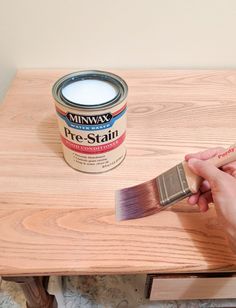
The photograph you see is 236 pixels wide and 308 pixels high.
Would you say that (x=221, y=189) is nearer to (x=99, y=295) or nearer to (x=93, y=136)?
(x=93, y=136)

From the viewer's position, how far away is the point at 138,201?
15.7 inches

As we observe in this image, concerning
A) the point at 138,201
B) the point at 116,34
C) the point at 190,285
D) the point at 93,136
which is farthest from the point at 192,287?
the point at 116,34

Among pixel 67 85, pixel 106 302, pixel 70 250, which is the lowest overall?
pixel 106 302

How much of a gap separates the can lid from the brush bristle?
13 cm

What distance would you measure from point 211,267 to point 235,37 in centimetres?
45

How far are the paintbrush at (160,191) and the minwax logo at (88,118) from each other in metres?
0.11

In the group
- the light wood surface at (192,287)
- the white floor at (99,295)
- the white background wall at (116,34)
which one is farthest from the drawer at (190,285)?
the white background wall at (116,34)

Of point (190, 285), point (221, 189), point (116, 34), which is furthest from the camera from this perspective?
point (116, 34)

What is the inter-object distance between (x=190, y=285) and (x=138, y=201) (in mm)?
172

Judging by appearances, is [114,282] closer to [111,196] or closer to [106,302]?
[106,302]

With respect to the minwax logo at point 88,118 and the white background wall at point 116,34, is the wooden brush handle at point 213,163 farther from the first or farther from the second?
the white background wall at point 116,34

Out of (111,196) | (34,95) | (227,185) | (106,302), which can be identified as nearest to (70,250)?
(111,196)

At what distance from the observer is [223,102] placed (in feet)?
1.83

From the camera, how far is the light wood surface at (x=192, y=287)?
43 cm
